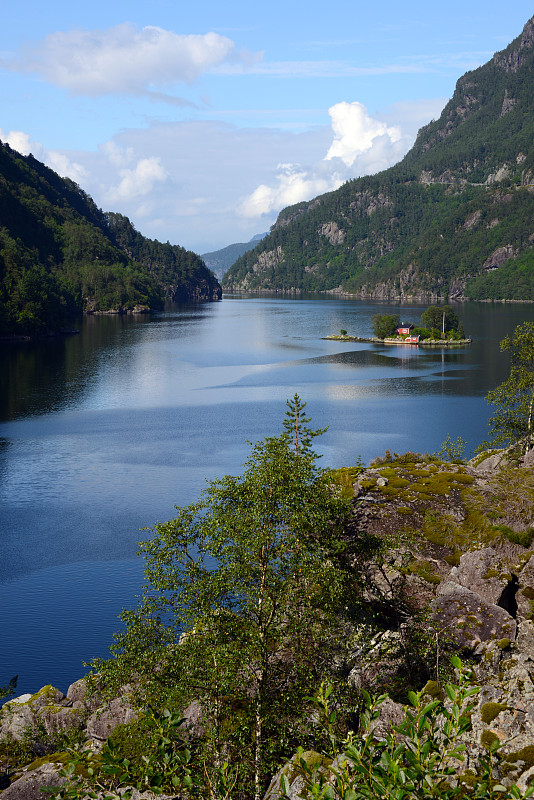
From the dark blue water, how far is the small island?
8238 mm

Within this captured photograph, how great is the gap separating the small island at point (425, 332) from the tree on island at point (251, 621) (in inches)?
6065

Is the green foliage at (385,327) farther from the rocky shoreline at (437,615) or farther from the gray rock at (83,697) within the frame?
the gray rock at (83,697)

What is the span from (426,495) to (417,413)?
6152 centimetres

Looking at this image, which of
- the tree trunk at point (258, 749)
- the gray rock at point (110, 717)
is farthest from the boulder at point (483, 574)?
the gray rock at point (110, 717)

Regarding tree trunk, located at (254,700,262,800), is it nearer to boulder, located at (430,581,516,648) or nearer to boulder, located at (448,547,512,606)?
boulder, located at (430,581,516,648)

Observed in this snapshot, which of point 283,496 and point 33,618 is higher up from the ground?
point 283,496

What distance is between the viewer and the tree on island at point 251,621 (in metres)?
20.3

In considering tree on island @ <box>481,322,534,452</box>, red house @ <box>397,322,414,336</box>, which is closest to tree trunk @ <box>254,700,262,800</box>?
tree on island @ <box>481,322,534,452</box>

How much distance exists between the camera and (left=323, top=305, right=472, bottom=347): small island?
17515 cm

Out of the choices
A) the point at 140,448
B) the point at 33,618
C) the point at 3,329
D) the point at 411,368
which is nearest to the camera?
the point at 33,618

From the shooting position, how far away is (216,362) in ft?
483

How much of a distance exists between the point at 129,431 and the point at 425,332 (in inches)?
4514

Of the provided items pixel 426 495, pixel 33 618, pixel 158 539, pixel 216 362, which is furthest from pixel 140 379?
pixel 158 539

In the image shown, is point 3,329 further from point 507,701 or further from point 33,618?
point 507,701
